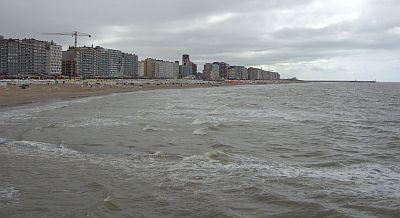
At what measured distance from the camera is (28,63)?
582 ft

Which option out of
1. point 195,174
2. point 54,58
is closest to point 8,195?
point 195,174

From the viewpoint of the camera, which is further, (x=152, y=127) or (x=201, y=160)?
(x=152, y=127)

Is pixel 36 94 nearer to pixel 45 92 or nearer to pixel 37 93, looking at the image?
pixel 37 93

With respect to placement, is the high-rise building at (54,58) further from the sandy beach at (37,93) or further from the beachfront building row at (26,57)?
the sandy beach at (37,93)

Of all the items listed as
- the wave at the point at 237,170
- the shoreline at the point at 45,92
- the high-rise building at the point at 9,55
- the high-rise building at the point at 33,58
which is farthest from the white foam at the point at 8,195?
the high-rise building at the point at 33,58

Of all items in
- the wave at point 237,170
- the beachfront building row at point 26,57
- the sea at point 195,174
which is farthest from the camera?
the beachfront building row at point 26,57

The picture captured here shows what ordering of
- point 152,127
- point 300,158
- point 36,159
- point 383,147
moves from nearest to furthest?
point 36,159
point 300,158
point 383,147
point 152,127

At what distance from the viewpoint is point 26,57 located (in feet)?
575

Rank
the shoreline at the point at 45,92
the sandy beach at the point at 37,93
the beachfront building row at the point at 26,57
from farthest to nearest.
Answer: the beachfront building row at the point at 26,57 < the shoreline at the point at 45,92 < the sandy beach at the point at 37,93

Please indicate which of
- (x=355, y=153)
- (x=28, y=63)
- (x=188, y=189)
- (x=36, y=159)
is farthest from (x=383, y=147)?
(x=28, y=63)

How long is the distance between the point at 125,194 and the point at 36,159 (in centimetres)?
458

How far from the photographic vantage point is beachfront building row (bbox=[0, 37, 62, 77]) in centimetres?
17200

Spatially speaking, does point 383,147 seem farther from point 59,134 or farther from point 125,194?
point 59,134

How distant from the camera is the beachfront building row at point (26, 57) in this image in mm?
172000
